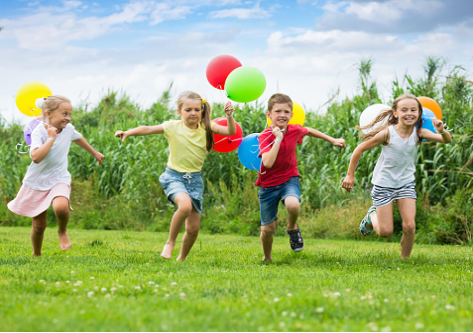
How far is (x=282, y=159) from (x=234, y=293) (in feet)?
7.75

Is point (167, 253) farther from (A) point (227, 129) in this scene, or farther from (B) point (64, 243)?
(A) point (227, 129)

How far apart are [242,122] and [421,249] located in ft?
19.3

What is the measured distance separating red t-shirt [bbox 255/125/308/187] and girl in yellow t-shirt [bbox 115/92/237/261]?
472 mm

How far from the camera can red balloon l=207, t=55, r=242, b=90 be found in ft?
22.1

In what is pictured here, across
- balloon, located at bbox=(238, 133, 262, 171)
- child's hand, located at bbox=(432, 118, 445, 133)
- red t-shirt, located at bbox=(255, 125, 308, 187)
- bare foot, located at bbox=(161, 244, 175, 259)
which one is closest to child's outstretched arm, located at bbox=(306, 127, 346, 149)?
red t-shirt, located at bbox=(255, 125, 308, 187)

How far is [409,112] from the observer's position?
19.4 ft

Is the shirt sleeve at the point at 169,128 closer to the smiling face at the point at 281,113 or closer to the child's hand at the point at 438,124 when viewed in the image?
the smiling face at the point at 281,113

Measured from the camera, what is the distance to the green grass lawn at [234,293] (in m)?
3.11

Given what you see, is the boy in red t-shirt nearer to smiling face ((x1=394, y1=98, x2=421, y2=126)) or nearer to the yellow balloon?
smiling face ((x1=394, y1=98, x2=421, y2=126))

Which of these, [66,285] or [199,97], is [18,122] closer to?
[199,97]

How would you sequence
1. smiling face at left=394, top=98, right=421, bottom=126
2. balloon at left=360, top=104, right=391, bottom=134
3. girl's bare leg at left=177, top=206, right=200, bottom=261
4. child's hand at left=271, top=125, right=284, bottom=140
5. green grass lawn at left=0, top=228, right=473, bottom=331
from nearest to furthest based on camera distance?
1. green grass lawn at left=0, top=228, right=473, bottom=331
2. child's hand at left=271, top=125, right=284, bottom=140
3. smiling face at left=394, top=98, right=421, bottom=126
4. girl's bare leg at left=177, top=206, right=200, bottom=261
5. balloon at left=360, top=104, right=391, bottom=134

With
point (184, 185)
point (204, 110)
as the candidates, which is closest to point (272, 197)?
point (184, 185)

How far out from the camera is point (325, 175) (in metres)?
10.9

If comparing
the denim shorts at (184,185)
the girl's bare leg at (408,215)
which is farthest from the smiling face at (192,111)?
the girl's bare leg at (408,215)
